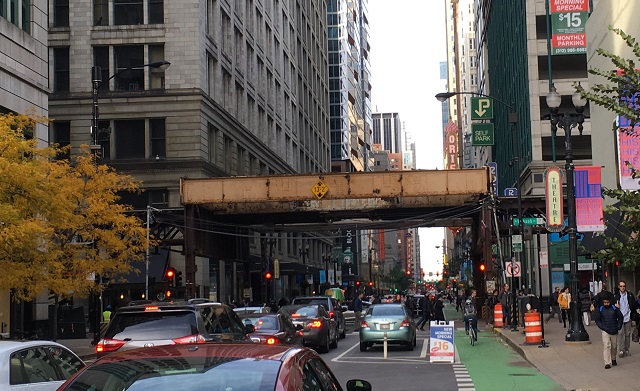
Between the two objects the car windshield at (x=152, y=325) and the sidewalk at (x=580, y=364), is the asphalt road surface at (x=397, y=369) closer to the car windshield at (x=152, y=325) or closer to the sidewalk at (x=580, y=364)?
the sidewalk at (x=580, y=364)

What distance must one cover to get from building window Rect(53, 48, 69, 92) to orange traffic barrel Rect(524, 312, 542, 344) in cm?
3591

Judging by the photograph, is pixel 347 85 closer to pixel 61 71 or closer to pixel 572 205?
pixel 61 71

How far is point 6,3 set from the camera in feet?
112

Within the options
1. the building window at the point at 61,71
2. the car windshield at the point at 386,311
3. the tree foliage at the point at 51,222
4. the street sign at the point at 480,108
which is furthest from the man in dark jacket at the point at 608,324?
the street sign at the point at 480,108

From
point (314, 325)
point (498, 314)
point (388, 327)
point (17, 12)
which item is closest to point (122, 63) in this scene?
point (17, 12)

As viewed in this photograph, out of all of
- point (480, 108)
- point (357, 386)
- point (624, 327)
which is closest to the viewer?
point (357, 386)

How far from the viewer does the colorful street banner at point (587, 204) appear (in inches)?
1430

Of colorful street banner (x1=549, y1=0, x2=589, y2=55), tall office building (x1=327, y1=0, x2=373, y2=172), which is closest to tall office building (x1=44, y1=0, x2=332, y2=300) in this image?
colorful street banner (x1=549, y1=0, x2=589, y2=55)

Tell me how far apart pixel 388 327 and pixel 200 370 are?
23659 mm

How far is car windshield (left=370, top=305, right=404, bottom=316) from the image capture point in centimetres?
2970

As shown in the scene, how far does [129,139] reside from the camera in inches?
2222

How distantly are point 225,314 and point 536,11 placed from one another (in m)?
52.5

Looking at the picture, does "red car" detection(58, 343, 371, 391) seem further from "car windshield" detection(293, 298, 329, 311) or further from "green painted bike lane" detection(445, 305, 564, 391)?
"car windshield" detection(293, 298, 329, 311)

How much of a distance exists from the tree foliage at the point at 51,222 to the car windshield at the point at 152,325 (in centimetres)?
1002
